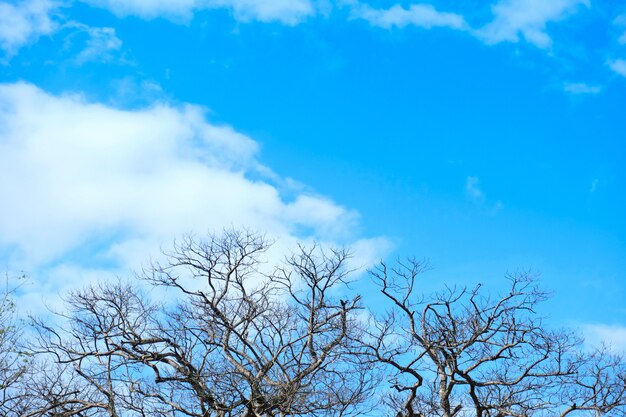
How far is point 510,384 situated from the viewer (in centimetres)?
1817

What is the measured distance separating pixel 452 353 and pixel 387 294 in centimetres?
219

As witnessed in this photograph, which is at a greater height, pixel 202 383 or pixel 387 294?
pixel 387 294

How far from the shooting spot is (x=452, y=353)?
715 inches

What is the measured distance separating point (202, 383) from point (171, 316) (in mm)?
2082

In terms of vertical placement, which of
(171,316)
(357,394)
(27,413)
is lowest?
(27,413)

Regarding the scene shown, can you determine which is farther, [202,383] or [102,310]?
[102,310]

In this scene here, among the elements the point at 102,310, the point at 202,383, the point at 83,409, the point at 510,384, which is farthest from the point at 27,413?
the point at 510,384

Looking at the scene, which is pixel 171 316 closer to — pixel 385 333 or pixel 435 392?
pixel 385 333

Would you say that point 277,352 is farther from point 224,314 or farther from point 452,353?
point 452,353

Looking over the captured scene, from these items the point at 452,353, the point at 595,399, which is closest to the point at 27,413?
the point at 452,353

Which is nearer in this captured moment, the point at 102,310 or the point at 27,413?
the point at 27,413

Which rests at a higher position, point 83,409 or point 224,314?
point 224,314

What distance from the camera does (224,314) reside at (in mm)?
19500

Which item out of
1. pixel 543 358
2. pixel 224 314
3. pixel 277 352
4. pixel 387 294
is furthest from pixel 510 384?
pixel 224 314
